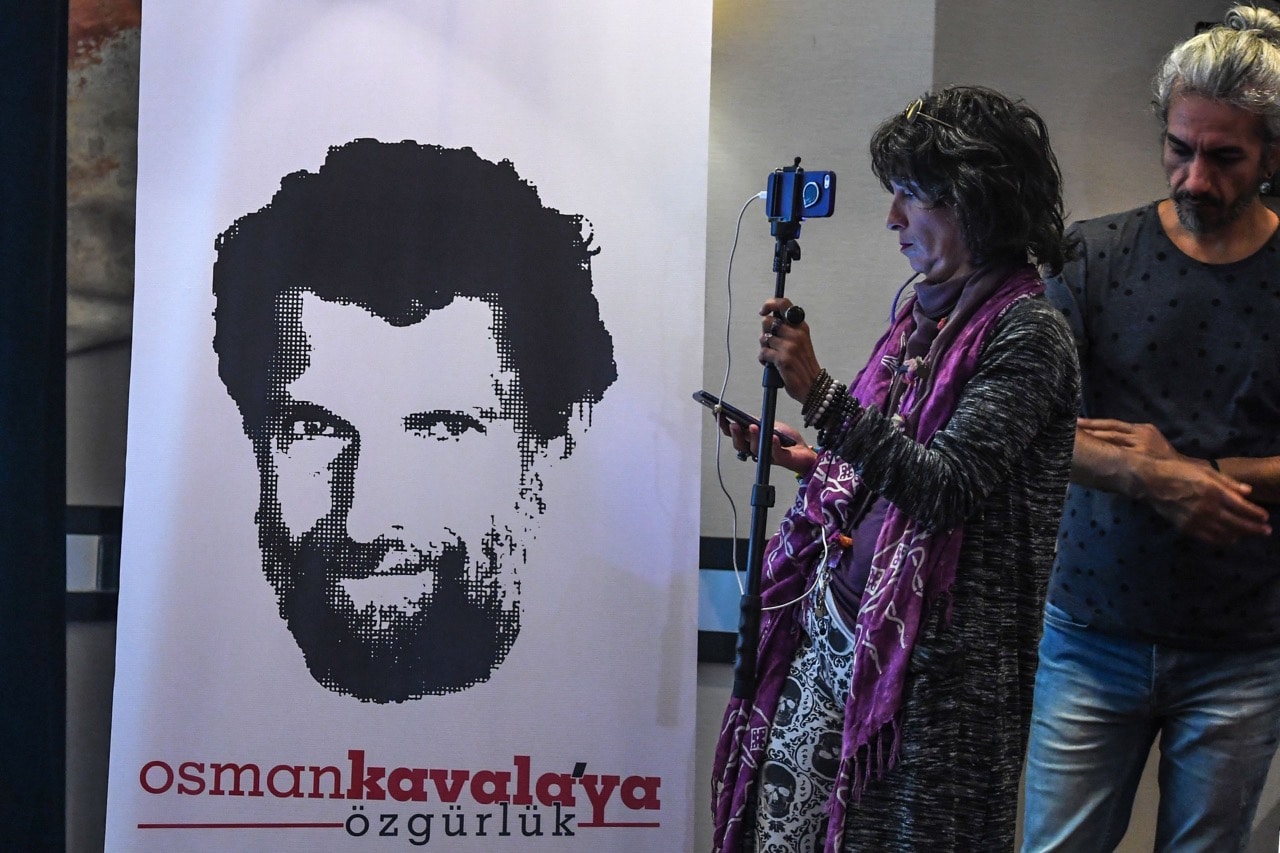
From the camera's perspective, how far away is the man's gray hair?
172 centimetres

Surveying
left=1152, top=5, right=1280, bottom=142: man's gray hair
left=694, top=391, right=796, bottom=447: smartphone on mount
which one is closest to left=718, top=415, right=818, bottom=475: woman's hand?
left=694, top=391, right=796, bottom=447: smartphone on mount

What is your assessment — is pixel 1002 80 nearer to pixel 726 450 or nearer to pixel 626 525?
pixel 726 450

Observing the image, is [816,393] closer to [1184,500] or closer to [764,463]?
[764,463]

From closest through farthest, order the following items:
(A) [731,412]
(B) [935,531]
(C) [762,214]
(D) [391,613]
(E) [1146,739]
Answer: (B) [935,531], (A) [731,412], (E) [1146,739], (D) [391,613], (C) [762,214]

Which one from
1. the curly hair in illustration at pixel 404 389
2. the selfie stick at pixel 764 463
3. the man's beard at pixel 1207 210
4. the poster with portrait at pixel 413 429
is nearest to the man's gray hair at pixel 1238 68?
the man's beard at pixel 1207 210

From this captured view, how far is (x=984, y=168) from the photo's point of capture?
1.44 meters

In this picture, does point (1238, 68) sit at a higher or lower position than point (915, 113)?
higher

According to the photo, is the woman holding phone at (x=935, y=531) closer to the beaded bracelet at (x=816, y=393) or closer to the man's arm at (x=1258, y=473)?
the beaded bracelet at (x=816, y=393)

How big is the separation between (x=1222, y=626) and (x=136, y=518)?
1773 millimetres

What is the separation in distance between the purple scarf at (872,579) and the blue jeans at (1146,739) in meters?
0.55

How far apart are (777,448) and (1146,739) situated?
76cm

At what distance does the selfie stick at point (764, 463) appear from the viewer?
1.52 m

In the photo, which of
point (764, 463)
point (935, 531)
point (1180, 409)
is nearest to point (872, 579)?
point (935, 531)

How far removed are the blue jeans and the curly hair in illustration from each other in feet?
3.00
